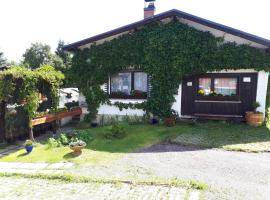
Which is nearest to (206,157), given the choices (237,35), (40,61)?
(237,35)

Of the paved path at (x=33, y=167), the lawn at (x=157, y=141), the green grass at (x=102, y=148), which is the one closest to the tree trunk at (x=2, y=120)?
the green grass at (x=102, y=148)

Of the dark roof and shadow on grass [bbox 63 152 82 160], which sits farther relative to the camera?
the dark roof

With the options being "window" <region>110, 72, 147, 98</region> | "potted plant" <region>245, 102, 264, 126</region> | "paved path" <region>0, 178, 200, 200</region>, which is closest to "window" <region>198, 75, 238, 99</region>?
"potted plant" <region>245, 102, 264, 126</region>

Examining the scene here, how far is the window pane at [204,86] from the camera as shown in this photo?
46.3 feet

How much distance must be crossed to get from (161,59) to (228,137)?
208 inches

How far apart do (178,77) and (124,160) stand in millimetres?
6655

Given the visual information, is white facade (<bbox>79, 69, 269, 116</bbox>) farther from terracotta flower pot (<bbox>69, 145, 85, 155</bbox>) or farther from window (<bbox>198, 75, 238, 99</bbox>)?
terracotta flower pot (<bbox>69, 145, 85, 155</bbox>)

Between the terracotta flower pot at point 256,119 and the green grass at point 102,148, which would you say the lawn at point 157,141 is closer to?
the green grass at point 102,148

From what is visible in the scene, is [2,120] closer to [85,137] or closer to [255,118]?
[85,137]

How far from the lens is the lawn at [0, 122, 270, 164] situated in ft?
29.7

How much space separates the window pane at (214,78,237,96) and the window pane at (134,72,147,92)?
3788 millimetres

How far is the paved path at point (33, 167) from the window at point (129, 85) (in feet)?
23.6

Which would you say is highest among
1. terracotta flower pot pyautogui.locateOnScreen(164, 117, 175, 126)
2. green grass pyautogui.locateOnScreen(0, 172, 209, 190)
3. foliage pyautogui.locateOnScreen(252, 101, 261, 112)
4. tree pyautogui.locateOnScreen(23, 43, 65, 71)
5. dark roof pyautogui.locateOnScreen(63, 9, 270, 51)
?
tree pyautogui.locateOnScreen(23, 43, 65, 71)

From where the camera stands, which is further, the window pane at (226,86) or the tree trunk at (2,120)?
the window pane at (226,86)
